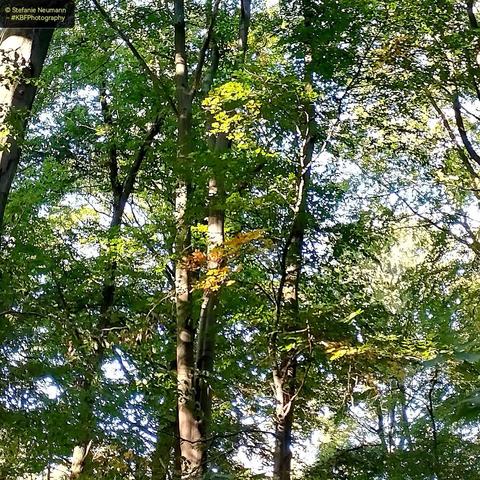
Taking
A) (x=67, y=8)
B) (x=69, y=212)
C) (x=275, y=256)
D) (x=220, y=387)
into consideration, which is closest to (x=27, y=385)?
(x=220, y=387)

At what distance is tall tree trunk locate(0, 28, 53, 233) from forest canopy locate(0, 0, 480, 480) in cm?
1

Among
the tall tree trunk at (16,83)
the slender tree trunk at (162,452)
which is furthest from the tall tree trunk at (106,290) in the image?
the tall tree trunk at (16,83)

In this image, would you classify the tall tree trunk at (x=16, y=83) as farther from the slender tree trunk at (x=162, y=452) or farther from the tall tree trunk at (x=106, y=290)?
the slender tree trunk at (x=162, y=452)

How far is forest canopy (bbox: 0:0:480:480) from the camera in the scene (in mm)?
5375

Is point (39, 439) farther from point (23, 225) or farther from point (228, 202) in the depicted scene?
point (23, 225)

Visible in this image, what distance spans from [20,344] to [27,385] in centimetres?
64

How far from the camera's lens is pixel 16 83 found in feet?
13.3

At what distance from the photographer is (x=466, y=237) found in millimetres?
10539

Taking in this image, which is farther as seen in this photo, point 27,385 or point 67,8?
point 27,385

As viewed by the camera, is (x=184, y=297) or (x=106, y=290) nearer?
(x=184, y=297)

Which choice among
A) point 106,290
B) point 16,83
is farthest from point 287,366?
point 106,290

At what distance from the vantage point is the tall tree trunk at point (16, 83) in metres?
3.96

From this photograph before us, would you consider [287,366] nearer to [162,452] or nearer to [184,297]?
[184,297]

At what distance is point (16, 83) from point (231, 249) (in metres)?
2.11
